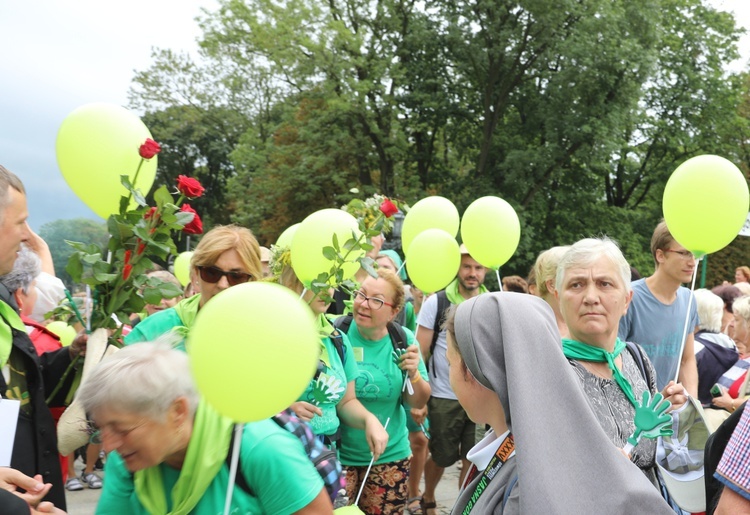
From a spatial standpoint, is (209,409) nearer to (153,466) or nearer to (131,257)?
(153,466)

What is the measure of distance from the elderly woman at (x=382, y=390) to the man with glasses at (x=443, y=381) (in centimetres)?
120

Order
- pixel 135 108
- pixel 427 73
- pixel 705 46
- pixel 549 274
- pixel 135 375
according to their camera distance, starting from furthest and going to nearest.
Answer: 1. pixel 135 108
2. pixel 705 46
3. pixel 427 73
4. pixel 549 274
5. pixel 135 375

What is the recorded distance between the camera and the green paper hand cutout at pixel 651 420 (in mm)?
2551

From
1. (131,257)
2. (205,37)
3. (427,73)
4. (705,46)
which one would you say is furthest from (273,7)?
(131,257)

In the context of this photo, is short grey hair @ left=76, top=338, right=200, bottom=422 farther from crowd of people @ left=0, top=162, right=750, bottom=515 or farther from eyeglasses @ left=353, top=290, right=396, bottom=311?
eyeglasses @ left=353, top=290, right=396, bottom=311

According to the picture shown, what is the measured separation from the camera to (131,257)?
2.61 meters

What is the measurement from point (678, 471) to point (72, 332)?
455cm

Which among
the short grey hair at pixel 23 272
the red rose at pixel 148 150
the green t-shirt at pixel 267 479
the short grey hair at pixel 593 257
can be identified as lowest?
the green t-shirt at pixel 267 479

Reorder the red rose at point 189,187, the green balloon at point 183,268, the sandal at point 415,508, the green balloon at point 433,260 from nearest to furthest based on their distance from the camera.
Answer: the red rose at point 189,187
the green balloon at point 433,260
the sandal at point 415,508
the green balloon at point 183,268

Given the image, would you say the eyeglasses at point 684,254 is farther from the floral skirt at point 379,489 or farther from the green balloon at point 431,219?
the floral skirt at point 379,489

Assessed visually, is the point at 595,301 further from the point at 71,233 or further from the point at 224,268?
the point at 71,233

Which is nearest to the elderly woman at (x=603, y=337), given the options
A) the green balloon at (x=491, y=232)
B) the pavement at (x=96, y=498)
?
the green balloon at (x=491, y=232)

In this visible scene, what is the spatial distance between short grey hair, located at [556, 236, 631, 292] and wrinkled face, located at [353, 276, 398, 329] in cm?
146

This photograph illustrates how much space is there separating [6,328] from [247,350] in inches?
52.1
